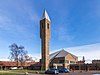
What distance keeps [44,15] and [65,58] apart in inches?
1026

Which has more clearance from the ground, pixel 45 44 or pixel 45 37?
pixel 45 37

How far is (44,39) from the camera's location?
7869 centimetres

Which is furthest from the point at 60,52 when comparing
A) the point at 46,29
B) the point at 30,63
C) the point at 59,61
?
the point at 46,29

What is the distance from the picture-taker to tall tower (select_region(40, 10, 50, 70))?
252 ft

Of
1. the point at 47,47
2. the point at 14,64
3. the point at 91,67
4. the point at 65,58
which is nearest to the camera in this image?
the point at 47,47

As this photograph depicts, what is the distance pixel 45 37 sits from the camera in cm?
7869

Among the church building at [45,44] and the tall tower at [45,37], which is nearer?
the tall tower at [45,37]

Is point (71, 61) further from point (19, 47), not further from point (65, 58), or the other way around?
point (19, 47)

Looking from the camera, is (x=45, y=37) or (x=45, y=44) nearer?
(x=45, y=44)

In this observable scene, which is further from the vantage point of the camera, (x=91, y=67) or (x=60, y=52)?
(x=60, y=52)

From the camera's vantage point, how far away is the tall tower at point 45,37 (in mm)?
76812

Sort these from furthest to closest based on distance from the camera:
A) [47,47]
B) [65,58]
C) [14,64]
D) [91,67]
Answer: [14,64] → [65,58] → [91,67] → [47,47]

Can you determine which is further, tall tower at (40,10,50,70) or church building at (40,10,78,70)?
church building at (40,10,78,70)

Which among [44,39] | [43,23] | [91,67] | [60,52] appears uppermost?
[43,23]
